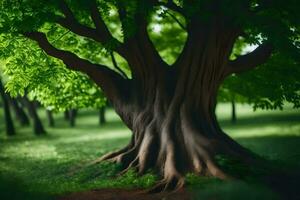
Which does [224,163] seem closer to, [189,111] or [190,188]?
[190,188]

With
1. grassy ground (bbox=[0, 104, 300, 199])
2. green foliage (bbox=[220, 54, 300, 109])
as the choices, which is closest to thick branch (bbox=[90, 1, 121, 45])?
grassy ground (bbox=[0, 104, 300, 199])

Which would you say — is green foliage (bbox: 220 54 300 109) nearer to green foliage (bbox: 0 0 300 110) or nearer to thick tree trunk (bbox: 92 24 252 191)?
green foliage (bbox: 0 0 300 110)

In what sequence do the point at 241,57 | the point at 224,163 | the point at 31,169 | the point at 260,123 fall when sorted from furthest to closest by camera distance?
the point at 260,123
the point at 31,169
the point at 241,57
the point at 224,163

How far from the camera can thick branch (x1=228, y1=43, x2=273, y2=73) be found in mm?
17641

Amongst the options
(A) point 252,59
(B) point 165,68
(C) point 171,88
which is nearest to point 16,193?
(C) point 171,88

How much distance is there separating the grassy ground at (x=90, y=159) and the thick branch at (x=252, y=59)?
12.4 feet

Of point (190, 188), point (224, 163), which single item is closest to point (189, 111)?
point (224, 163)

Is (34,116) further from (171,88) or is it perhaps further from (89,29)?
(89,29)

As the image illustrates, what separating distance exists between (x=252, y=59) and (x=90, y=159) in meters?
9.16

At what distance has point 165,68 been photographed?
57.7 feet

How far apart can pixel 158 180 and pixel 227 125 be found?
76.8 ft

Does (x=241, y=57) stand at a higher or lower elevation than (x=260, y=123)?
higher

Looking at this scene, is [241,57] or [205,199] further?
[241,57]

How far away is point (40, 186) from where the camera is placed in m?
15.7
